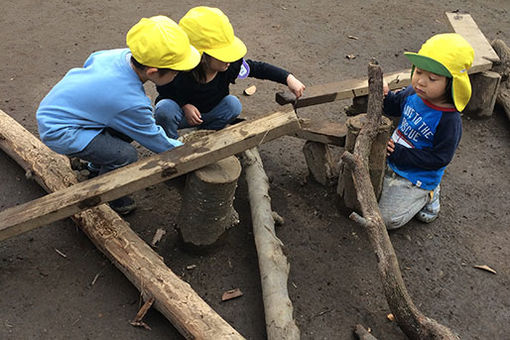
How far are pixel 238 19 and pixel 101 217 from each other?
4128 millimetres

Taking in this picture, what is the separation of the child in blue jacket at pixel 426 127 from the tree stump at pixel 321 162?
0.41m

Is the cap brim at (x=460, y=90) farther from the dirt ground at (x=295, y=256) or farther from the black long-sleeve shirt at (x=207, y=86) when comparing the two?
the black long-sleeve shirt at (x=207, y=86)

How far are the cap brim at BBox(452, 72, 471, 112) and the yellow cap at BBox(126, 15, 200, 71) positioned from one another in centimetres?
165

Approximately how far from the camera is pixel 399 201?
12.3 ft

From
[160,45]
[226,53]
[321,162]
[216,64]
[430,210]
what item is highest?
[160,45]

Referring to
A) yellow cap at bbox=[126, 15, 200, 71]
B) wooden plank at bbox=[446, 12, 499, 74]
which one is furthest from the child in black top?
wooden plank at bbox=[446, 12, 499, 74]

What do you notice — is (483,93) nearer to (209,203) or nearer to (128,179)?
(209,203)

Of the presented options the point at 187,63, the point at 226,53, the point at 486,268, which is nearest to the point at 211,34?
the point at 226,53

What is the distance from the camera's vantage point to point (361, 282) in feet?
11.2

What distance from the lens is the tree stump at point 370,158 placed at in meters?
3.41

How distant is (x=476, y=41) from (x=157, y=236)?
3.65 metres

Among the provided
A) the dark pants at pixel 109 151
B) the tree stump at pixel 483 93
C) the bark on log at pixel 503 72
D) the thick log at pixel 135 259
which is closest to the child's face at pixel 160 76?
the dark pants at pixel 109 151

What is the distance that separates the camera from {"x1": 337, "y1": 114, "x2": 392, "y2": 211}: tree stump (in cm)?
341

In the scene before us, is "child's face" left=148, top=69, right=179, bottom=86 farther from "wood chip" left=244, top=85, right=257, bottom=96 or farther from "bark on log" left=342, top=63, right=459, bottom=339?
"wood chip" left=244, top=85, right=257, bottom=96
